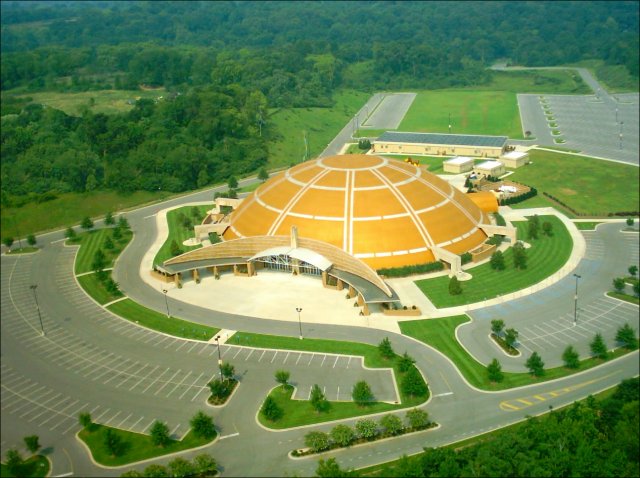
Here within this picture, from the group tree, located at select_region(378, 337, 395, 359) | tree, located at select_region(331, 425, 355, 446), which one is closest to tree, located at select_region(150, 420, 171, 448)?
tree, located at select_region(331, 425, 355, 446)

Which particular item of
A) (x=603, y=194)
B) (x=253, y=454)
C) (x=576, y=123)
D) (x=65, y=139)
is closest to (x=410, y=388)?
(x=253, y=454)

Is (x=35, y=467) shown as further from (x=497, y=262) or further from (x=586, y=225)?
(x=586, y=225)

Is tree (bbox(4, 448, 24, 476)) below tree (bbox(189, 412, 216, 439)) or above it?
above

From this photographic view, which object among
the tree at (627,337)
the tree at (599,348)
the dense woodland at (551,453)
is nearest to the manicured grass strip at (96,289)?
the dense woodland at (551,453)

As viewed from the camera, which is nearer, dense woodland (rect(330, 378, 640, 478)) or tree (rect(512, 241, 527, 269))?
dense woodland (rect(330, 378, 640, 478))

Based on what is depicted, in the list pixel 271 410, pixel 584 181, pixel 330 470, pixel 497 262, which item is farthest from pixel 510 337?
pixel 584 181

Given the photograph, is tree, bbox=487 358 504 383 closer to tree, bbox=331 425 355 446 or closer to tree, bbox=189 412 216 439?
tree, bbox=331 425 355 446
